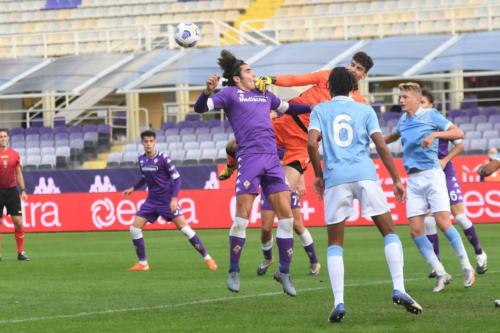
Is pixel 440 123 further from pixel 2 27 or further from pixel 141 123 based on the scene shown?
pixel 2 27

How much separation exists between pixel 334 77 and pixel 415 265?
6274 mm

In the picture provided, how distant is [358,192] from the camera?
10.2 m

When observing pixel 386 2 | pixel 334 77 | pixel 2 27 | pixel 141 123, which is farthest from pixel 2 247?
pixel 2 27

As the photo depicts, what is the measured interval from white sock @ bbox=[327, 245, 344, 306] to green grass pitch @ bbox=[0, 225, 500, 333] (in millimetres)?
237

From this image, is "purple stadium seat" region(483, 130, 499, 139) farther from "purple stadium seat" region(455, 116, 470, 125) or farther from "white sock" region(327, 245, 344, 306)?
"white sock" region(327, 245, 344, 306)

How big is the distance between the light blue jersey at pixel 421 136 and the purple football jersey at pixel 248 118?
1.56m

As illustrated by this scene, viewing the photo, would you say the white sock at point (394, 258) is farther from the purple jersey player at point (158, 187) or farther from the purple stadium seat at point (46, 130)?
the purple stadium seat at point (46, 130)

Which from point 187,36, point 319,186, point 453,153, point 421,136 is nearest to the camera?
point 319,186

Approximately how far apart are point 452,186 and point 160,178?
485cm

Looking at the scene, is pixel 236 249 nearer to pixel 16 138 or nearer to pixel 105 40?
pixel 16 138

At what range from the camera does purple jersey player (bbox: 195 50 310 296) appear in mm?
12016

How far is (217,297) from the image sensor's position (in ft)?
40.4

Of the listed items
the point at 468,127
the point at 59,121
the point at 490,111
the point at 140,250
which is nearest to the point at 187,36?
the point at 140,250

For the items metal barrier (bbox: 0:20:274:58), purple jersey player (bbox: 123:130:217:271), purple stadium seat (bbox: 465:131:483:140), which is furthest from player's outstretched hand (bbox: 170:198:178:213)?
metal barrier (bbox: 0:20:274:58)
